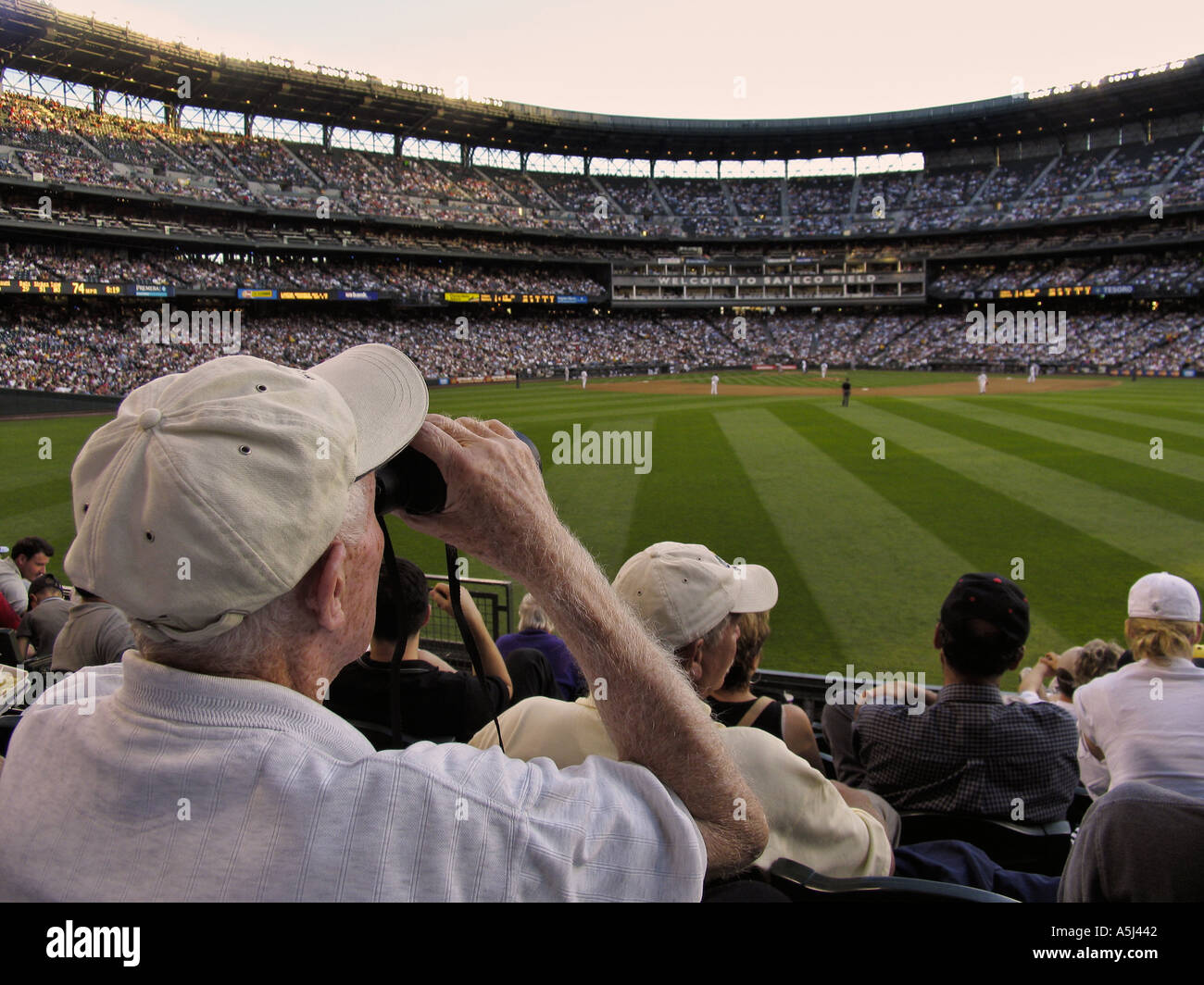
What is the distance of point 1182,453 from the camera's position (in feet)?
59.6

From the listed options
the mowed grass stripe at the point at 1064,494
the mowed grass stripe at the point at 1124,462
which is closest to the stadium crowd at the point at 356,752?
the mowed grass stripe at the point at 1064,494

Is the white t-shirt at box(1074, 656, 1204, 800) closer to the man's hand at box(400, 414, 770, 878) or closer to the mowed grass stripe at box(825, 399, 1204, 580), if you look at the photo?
the man's hand at box(400, 414, 770, 878)

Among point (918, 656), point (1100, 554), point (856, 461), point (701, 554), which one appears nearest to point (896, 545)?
point (1100, 554)

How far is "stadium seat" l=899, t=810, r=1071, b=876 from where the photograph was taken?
3145 millimetres

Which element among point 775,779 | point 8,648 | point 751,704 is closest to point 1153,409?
point 751,704

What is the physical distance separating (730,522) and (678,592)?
10.7 m

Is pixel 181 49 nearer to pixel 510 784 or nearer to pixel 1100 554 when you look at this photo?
pixel 1100 554

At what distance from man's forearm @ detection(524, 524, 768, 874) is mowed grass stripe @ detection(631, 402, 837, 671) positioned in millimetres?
6536

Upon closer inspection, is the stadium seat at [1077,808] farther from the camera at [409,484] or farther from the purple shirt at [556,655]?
the camera at [409,484]

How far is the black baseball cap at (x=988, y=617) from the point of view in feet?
11.5

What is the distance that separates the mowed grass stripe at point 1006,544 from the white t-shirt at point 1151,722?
14.3 ft

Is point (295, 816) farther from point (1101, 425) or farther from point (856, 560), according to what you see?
point (1101, 425)
